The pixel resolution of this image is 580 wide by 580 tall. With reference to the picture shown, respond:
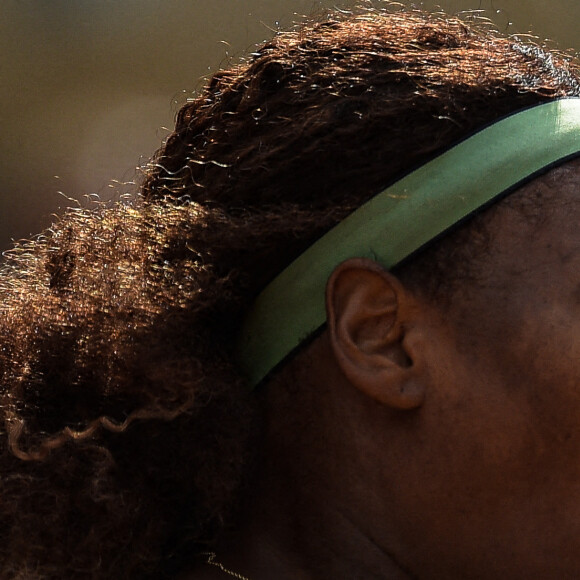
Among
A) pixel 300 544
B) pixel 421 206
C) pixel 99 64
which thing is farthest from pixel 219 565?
pixel 99 64

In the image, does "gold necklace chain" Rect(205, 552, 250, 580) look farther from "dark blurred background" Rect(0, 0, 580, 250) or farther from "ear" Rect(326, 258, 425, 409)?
"dark blurred background" Rect(0, 0, 580, 250)

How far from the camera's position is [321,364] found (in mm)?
2057

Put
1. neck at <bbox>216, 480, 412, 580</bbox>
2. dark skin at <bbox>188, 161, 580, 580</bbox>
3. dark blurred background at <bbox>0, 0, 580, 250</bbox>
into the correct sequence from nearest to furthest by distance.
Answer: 1. dark skin at <bbox>188, 161, 580, 580</bbox>
2. neck at <bbox>216, 480, 412, 580</bbox>
3. dark blurred background at <bbox>0, 0, 580, 250</bbox>

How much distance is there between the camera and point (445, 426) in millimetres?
1954

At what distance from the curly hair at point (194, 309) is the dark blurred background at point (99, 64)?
6.42 m

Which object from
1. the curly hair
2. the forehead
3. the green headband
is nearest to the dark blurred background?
the curly hair

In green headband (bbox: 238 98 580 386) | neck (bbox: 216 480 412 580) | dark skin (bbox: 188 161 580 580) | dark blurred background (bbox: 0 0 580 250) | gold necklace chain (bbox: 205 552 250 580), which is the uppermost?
dark blurred background (bbox: 0 0 580 250)

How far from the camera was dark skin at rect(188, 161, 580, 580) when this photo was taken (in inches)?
75.5

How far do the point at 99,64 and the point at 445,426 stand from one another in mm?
8125

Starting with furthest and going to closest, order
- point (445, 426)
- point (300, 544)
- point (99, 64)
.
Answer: point (99, 64) < point (300, 544) < point (445, 426)

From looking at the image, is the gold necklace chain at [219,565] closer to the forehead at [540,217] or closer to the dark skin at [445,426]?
the dark skin at [445,426]

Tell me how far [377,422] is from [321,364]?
0.49ft

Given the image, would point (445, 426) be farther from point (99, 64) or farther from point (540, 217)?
point (99, 64)

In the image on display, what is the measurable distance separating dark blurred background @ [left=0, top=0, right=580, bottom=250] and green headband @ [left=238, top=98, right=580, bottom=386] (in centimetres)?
655
